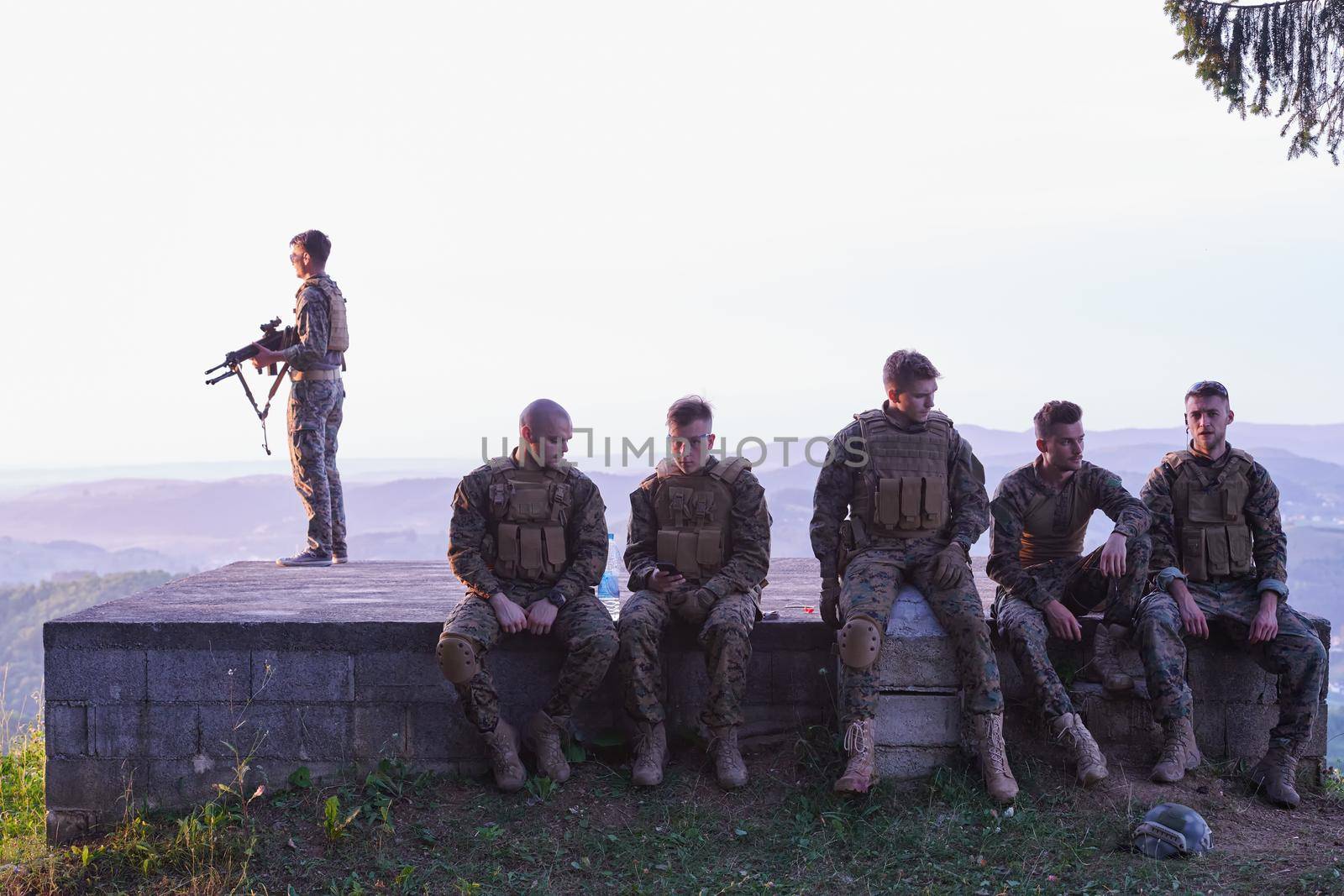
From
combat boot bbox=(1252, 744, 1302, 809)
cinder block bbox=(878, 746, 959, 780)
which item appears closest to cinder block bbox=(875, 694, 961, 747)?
cinder block bbox=(878, 746, 959, 780)

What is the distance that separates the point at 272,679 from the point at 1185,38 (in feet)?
25.1

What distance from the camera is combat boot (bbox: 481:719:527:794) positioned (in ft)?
19.3

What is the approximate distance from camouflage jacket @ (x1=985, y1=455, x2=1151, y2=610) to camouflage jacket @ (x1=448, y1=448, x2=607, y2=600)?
204cm

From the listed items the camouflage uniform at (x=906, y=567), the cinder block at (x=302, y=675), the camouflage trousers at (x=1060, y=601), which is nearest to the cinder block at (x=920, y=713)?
the camouflage uniform at (x=906, y=567)

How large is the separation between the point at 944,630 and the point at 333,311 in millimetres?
5345

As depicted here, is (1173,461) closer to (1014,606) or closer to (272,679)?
(1014,606)

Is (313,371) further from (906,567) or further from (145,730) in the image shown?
(906,567)

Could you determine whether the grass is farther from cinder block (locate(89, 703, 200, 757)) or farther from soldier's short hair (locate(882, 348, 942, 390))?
soldier's short hair (locate(882, 348, 942, 390))

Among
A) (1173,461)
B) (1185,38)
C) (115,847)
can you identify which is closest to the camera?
(115,847)

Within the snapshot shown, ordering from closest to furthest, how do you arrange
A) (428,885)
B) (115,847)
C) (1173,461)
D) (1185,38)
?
(428,885)
(115,847)
(1173,461)
(1185,38)

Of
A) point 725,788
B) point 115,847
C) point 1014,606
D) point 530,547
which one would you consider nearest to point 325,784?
point 115,847

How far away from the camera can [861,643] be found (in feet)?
18.4

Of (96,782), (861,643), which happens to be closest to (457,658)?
(861,643)

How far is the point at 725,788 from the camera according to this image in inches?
230
